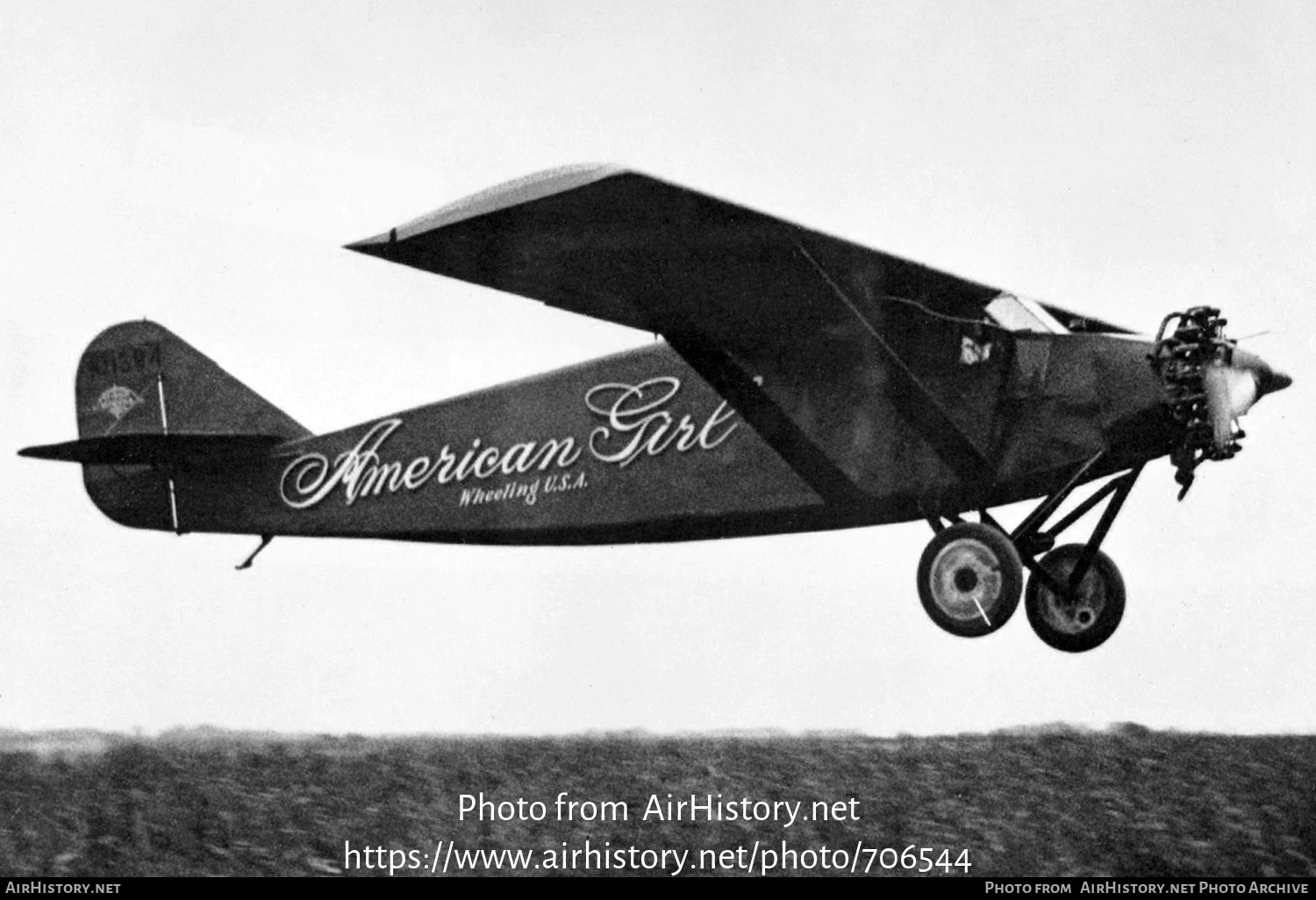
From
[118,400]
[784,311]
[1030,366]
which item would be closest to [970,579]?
[1030,366]

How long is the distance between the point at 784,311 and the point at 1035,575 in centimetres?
Answer: 241

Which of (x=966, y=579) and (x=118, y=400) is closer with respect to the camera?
(x=966, y=579)

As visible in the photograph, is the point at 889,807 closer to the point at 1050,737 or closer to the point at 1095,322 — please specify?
the point at 1050,737

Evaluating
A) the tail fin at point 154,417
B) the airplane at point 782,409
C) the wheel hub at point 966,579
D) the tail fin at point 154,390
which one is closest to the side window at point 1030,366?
the airplane at point 782,409

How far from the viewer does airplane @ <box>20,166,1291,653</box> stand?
25.9 feet

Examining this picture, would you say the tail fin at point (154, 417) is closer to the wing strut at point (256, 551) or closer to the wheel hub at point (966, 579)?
the wing strut at point (256, 551)

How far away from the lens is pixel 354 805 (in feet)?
24.9

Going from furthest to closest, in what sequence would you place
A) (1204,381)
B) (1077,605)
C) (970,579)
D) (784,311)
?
1. (1077,605)
2. (784,311)
3. (970,579)
4. (1204,381)

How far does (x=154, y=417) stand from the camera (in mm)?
12000

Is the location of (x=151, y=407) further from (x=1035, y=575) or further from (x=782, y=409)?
(x=1035, y=575)

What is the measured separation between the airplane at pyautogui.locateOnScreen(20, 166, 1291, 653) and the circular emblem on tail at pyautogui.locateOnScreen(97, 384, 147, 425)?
934 mm

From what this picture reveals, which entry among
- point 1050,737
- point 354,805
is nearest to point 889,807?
point 1050,737

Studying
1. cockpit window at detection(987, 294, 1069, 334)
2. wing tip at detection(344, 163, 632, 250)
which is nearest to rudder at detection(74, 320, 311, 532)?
wing tip at detection(344, 163, 632, 250)

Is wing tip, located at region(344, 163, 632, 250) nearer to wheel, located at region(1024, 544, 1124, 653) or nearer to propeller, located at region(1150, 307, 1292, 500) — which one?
propeller, located at region(1150, 307, 1292, 500)
